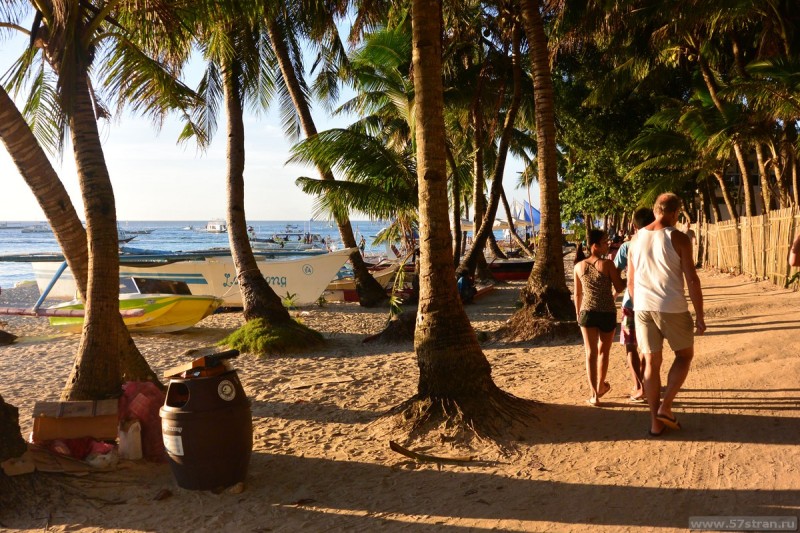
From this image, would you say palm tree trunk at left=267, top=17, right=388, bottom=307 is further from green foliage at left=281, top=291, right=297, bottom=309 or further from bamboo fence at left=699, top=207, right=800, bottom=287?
bamboo fence at left=699, top=207, right=800, bottom=287

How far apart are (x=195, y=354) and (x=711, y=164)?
53.9 ft

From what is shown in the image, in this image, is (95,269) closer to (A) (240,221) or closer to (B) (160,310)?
(A) (240,221)

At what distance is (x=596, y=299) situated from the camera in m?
5.99

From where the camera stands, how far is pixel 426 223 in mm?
6008

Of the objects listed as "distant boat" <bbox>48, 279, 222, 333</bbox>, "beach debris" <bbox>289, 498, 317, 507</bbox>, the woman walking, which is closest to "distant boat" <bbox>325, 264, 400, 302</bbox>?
"distant boat" <bbox>48, 279, 222, 333</bbox>

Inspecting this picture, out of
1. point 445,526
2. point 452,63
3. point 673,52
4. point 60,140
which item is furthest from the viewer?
point 673,52

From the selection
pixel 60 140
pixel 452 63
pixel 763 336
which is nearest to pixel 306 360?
pixel 60 140

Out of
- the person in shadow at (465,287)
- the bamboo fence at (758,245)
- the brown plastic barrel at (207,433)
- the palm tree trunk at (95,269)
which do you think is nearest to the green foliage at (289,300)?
the person in shadow at (465,287)

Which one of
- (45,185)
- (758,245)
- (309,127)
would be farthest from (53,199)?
(758,245)

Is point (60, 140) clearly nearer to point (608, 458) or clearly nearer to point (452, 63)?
point (608, 458)

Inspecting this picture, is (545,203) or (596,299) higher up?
(545,203)

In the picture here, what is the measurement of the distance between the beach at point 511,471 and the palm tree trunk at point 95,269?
101 centimetres

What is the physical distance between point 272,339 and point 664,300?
7548mm

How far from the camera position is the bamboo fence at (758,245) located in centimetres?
1345
